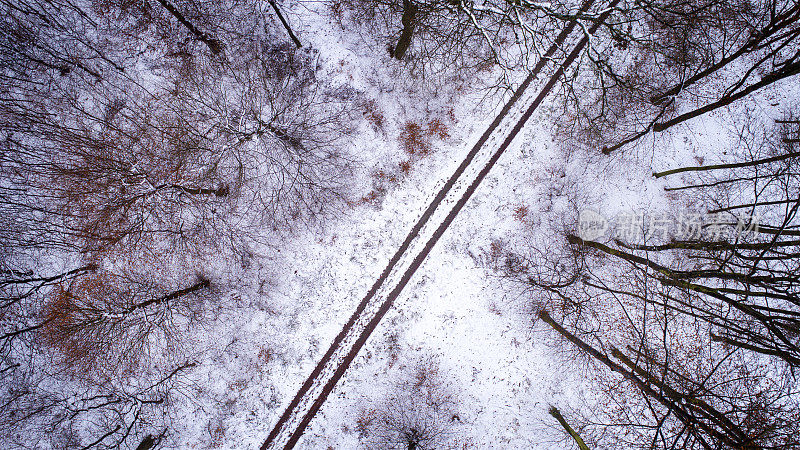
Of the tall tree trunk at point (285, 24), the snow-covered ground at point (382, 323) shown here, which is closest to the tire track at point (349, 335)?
the snow-covered ground at point (382, 323)

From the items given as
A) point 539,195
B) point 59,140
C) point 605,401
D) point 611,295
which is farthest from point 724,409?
point 59,140

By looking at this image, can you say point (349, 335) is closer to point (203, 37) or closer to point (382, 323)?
point (382, 323)

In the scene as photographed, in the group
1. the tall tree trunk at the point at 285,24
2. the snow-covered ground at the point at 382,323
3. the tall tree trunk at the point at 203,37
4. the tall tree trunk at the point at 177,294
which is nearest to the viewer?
the tall tree trunk at the point at 177,294

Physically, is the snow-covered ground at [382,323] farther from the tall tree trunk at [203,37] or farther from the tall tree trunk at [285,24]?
the tall tree trunk at [203,37]

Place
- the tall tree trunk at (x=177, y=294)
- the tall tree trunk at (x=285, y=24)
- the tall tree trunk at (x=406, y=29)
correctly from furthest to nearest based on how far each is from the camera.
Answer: the tall tree trunk at (x=285, y=24), the tall tree trunk at (x=177, y=294), the tall tree trunk at (x=406, y=29)

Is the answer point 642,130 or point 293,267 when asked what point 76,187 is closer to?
point 293,267

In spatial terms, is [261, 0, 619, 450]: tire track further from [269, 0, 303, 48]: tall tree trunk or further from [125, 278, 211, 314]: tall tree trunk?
[269, 0, 303, 48]: tall tree trunk

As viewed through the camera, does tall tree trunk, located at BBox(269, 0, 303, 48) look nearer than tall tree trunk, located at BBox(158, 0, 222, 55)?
Yes

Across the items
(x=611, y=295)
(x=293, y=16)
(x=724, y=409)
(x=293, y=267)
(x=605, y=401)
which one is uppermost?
(x=293, y=16)

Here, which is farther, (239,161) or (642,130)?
(642,130)

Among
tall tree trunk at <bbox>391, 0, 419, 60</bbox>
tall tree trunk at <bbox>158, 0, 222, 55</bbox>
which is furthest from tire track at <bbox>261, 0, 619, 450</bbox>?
tall tree trunk at <bbox>158, 0, 222, 55</bbox>

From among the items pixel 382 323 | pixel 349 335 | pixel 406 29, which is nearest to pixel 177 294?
pixel 349 335
